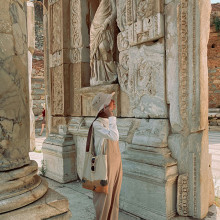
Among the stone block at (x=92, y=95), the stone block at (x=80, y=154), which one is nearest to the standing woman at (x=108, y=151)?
the stone block at (x=92, y=95)

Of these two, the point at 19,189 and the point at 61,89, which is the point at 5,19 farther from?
the point at 61,89

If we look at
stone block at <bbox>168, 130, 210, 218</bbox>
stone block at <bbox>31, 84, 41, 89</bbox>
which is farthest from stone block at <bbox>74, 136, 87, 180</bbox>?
stone block at <bbox>31, 84, 41, 89</bbox>

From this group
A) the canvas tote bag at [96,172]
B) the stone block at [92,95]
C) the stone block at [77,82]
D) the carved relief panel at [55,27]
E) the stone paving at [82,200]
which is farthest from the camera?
the carved relief panel at [55,27]

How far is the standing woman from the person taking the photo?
2.16 metres

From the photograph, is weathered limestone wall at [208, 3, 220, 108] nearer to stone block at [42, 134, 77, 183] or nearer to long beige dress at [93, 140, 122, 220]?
stone block at [42, 134, 77, 183]

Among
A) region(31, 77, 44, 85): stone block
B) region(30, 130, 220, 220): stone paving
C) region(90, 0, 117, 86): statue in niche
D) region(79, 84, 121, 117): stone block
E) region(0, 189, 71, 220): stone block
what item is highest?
region(31, 77, 44, 85): stone block

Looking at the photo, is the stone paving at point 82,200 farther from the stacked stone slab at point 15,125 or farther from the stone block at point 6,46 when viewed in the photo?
the stone block at point 6,46

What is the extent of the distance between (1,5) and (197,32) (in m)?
2.11

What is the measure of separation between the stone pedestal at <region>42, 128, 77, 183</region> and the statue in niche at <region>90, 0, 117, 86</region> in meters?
1.25

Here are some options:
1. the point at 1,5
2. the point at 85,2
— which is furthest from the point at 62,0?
the point at 1,5

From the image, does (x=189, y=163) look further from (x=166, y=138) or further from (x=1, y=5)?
(x=1, y=5)

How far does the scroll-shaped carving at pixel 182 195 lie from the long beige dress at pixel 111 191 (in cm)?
91

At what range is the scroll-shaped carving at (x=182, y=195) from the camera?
2.82 metres

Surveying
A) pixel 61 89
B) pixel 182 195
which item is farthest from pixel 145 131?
pixel 61 89
